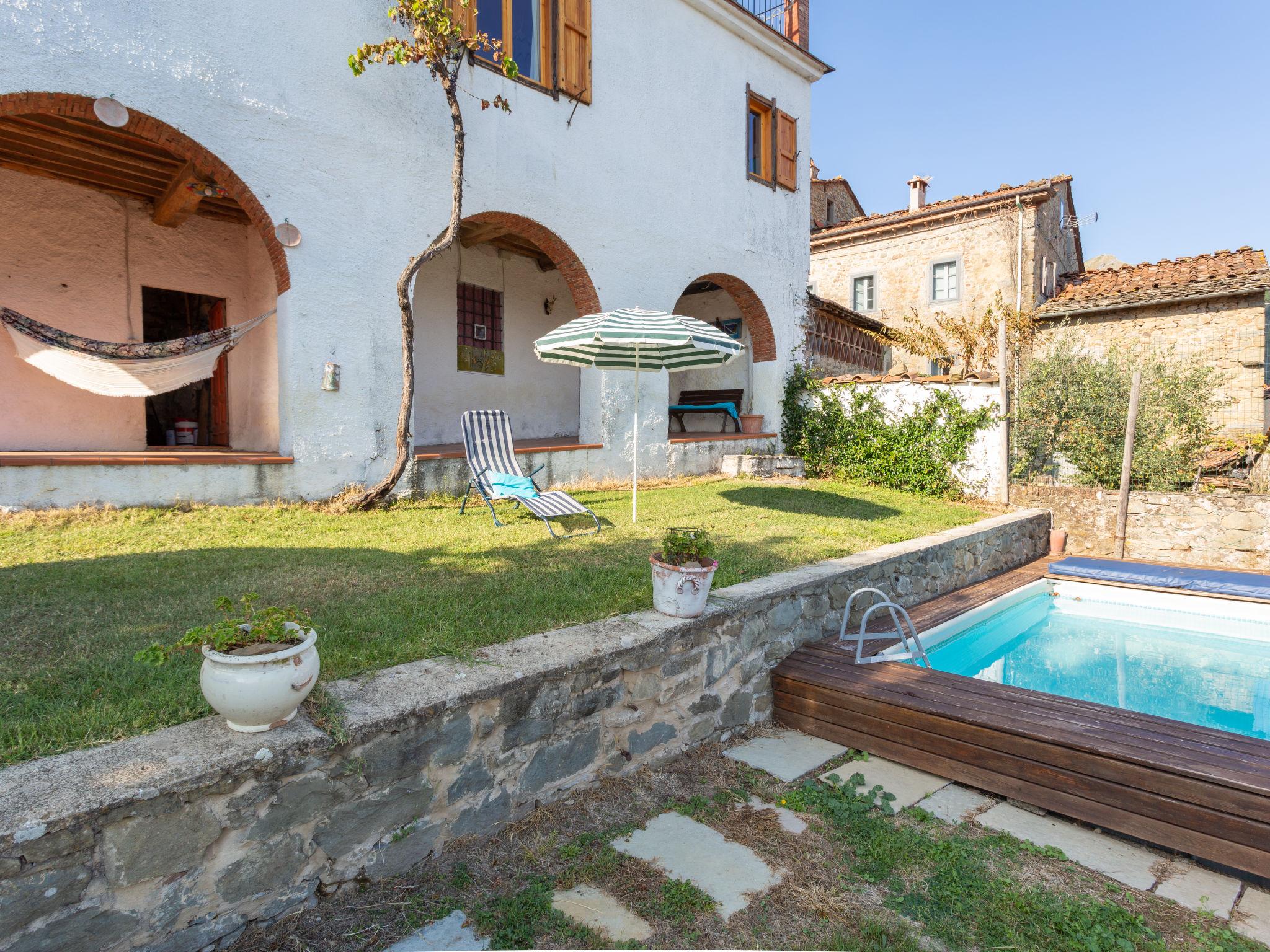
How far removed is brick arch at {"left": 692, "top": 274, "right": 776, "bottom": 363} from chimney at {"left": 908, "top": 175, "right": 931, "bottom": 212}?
941cm

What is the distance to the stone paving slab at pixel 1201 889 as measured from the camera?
2.33 metres

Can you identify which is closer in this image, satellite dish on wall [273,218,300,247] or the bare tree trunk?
satellite dish on wall [273,218,300,247]

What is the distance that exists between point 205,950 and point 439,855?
0.71m

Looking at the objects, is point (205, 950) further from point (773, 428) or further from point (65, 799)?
point (773, 428)

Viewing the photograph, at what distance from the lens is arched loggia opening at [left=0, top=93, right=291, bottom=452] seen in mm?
6016

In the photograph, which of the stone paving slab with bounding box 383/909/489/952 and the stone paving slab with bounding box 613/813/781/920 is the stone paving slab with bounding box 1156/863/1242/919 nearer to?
the stone paving slab with bounding box 613/813/781/920

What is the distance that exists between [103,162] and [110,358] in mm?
2333

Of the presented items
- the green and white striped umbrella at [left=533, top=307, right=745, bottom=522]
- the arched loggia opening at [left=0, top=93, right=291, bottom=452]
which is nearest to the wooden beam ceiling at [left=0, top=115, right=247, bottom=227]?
the arched loggia opening at [left=0, top=93, right=291, bottom=452]

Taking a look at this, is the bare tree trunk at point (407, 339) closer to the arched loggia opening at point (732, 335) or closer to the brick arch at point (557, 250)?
the brick arch at point (557, 250)

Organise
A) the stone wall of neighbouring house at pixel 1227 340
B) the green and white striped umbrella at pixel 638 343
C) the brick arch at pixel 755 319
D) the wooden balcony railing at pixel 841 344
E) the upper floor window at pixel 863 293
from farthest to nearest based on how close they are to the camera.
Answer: the upper floor window at pixel 863 293, the stone wall of neighbouring house at pixel 1227 340, the wooden balcony railing at pixel 841 344, the brick arch at pixel 755 319, the green and white striped umbrella at pixel 638 343

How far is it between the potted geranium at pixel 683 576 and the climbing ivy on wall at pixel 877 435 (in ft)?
23.4

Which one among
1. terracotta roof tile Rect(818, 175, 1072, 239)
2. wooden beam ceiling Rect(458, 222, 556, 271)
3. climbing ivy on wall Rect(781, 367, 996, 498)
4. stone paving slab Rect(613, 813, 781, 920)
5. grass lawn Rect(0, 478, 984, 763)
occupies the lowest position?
stone paving slab Rect(613, 813, 781, 920)

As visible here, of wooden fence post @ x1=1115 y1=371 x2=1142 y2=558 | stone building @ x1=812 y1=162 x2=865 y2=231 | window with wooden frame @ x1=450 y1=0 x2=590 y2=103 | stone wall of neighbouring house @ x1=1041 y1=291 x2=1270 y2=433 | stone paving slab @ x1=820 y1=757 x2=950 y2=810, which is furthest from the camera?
stone building @ x1=812 y1=162 x2=865 y2=231

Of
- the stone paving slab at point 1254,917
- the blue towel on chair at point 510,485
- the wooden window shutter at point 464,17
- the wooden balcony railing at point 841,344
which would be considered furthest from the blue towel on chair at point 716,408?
the stone paving slab at point 1254,917
